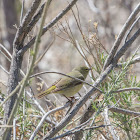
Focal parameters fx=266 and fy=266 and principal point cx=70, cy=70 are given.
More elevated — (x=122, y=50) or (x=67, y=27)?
(x=67, y=27)

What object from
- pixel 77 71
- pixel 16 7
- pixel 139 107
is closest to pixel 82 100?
pixel 139 107

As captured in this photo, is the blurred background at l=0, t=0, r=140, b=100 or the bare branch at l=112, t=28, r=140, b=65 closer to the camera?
the bare branch at l=112, t=28, r=140, b=65

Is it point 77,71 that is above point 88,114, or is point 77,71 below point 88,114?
above

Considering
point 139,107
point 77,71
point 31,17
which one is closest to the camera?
point 31,17

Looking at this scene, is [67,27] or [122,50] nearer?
[122,50]

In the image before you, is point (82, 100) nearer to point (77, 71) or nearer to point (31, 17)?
point (31, 17)

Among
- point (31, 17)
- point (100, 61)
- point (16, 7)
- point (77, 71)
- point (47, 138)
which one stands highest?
point (16, 7)

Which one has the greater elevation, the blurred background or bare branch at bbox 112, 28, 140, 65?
the blurred background

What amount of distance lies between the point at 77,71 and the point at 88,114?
194cm

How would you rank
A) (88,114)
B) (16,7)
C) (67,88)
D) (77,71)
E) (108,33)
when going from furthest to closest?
1. (16,7)
2. (108,33)
3. (77,71)
4. (67,88)
5. (88,114)

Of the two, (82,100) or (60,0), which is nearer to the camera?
(82,100)

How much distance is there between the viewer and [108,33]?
686 centimetres

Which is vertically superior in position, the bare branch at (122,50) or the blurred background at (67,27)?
the blurred background at (67,27)

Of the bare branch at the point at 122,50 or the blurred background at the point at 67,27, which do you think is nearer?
the bare branch at the point at 122,50
